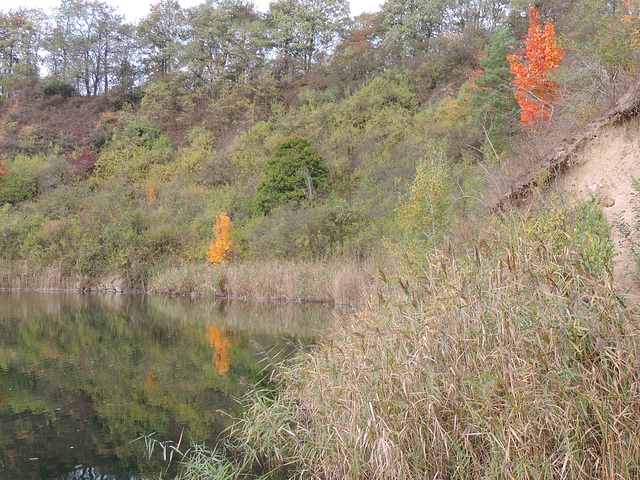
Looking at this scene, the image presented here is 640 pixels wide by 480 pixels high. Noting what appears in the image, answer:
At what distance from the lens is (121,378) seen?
8.73 m

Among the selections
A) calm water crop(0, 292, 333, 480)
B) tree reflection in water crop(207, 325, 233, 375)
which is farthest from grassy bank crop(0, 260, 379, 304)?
tree reflection in water crop(207, 325, 233, 375)

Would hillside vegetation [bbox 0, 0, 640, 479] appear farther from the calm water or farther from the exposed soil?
the calm water

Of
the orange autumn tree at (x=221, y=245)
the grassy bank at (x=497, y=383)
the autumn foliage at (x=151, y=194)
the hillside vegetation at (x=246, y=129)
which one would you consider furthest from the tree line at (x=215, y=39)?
the grassy bank at (x=497, y=383)

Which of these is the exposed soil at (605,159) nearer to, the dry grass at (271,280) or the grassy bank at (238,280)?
the grassy bank at (238,280)

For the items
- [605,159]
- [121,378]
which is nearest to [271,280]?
[121,378]

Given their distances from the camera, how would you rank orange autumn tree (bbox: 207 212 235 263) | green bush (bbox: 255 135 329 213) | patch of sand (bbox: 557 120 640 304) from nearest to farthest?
patch of sand (bbox: 557 120 640 304), orange autumn tree (bbox: 207 212 235 263), green bush (bbox: 255 135 329 213)

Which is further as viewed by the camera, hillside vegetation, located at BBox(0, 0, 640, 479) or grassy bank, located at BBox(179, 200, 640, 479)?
hillside vegetation, located at BBox(0, 0, 640, 479)

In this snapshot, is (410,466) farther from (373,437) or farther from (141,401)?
(141,401)

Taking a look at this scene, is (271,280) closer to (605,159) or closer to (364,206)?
(364,206)

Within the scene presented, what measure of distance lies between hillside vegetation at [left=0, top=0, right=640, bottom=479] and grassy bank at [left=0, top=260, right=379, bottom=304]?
0.36 ft

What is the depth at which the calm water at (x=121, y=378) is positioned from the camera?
5.48 meters

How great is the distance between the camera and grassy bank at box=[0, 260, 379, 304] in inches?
672

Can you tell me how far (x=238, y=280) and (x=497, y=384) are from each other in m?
17.8

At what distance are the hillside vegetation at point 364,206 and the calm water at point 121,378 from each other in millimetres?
1046
